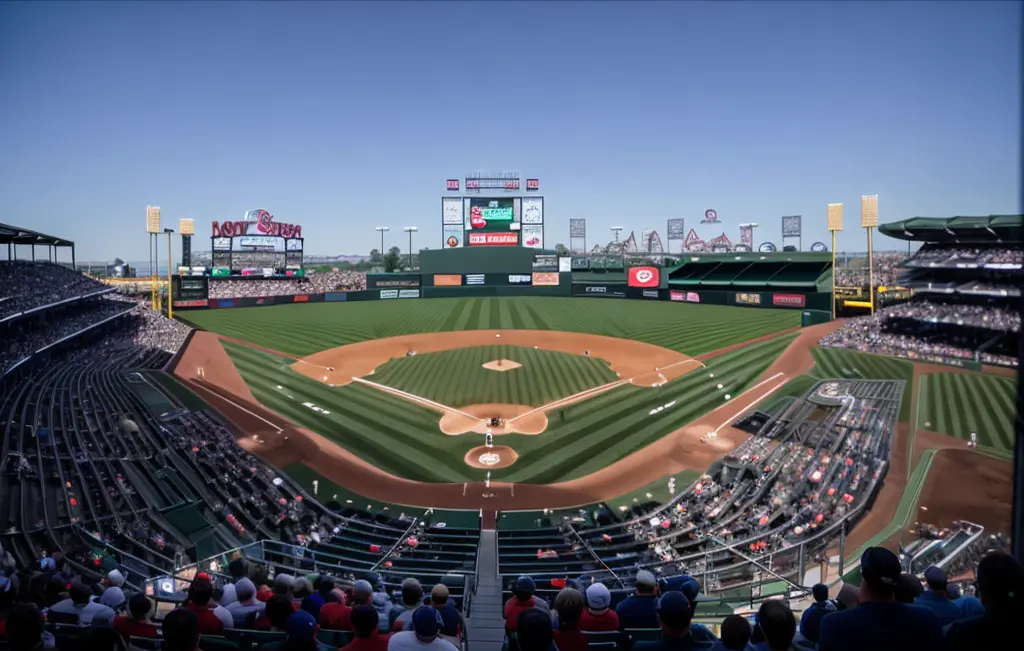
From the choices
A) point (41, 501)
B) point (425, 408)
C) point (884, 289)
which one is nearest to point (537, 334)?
point (425, 408)

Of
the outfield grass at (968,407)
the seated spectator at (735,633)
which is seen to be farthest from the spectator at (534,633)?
the outfield grass at (968,407)

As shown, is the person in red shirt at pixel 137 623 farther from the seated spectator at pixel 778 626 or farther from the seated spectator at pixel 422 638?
the seated spectator at pixel 778 626

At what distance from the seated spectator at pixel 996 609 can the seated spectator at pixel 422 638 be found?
258 cm

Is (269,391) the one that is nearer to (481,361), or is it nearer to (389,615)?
(481,361)

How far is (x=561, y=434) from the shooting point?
1988 cm

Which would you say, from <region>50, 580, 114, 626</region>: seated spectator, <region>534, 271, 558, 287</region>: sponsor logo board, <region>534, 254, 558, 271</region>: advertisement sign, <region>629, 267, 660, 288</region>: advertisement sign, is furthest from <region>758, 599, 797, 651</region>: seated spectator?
<region>534, 254, 558, 271</region>: advertisement sign

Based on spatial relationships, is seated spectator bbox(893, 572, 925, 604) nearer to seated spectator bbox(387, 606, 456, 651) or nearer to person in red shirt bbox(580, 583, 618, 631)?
person in red shirt bbox(580, 583, 618, 631)

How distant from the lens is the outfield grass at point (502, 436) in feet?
57.1

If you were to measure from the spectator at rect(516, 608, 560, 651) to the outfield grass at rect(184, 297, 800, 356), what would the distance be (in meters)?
31.6

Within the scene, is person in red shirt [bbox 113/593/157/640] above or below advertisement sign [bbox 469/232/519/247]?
below

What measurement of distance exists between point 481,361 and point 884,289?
3407cm

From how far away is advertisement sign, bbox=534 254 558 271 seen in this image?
66375mm

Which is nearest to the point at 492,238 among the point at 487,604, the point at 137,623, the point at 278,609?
the point at 487,604

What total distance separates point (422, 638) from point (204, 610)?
2.22 m
